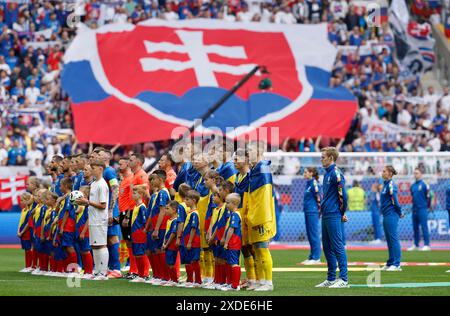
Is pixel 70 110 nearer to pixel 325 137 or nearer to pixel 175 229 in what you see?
pixel 325 137

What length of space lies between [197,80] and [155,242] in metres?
18.9

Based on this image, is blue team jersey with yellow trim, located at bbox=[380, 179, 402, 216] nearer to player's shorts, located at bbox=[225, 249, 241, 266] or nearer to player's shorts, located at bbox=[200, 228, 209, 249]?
player's shorts, located at bbox=[200, 228, 209, 249]

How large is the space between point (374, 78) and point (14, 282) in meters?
23.4

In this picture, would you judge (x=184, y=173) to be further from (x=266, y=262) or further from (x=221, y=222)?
(x=266, y=262)

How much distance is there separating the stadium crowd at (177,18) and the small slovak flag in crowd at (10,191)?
0.94 m

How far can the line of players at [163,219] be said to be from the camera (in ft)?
51.6

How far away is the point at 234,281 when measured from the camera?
Result: 1571 centimetres

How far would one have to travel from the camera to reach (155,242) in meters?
17.3

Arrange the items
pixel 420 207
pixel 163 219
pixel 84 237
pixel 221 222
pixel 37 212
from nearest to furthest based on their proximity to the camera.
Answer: pixel 221 222 → pixel 163 219 → pixel 84 237 → pixel 37 212 → pixel 420 207

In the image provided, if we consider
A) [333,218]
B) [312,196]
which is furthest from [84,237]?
[312,196]

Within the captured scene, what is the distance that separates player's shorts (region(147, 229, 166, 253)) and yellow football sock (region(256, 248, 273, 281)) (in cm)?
206

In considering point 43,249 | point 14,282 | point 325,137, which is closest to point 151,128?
point 325,137

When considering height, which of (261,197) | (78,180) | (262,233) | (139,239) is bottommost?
(139,239)

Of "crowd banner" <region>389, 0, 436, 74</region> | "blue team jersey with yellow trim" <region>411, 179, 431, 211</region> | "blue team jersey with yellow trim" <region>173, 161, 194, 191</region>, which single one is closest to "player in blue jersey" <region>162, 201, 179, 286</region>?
"blue team jersey with yellow trim" <region>173, 161, 194, 191</region>
